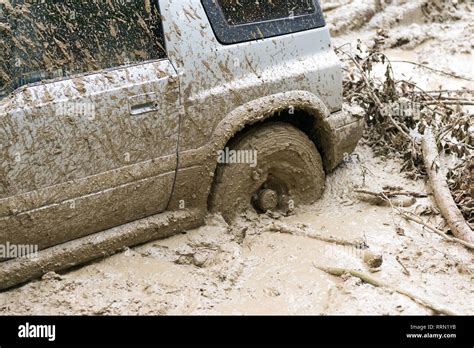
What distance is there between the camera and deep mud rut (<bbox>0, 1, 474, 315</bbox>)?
138 inches

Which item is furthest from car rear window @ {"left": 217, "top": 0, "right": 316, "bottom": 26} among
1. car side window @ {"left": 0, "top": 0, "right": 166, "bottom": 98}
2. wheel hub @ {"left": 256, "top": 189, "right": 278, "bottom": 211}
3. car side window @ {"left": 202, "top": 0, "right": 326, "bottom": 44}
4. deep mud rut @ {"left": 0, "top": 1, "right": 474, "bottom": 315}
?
deep mud rut @ {"left": 0, "top": 1, "right": 474, "bottom": 315}

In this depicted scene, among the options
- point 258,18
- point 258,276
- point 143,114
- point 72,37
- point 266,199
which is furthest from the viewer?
point 266,199

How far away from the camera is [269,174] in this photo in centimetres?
439

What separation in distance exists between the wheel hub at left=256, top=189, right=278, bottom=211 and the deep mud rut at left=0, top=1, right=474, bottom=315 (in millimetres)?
82

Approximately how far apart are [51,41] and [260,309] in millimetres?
1737

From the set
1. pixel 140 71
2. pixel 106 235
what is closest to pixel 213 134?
pixel 140 71

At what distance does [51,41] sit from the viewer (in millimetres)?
3393

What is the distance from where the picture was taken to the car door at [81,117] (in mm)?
3328

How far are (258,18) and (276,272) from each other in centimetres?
152

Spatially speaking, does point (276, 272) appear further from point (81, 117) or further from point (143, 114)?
point (81, 117)

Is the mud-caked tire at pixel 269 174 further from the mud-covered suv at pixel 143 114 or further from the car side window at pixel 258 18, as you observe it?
the car side window at pixel 258 18

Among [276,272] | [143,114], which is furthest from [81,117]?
[276,272]

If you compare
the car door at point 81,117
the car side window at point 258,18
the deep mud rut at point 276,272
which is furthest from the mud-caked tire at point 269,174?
the car side window at point 258,18
